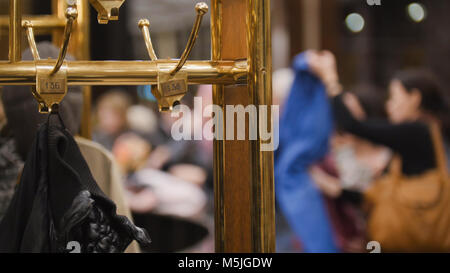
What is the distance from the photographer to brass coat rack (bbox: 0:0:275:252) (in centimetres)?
54

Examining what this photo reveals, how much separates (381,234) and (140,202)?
72 centimetres

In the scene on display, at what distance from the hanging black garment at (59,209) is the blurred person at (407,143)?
116 centimetres

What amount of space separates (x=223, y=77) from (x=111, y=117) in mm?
810

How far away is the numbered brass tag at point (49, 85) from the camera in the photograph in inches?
20.6

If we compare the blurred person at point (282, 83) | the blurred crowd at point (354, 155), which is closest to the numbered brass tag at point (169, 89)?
the blurred crowd at point (354, 155)

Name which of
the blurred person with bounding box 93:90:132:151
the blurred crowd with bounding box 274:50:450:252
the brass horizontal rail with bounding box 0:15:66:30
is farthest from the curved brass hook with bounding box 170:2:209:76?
the blurred crowd with bounding box 274:50:450:252

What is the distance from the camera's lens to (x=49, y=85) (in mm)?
529

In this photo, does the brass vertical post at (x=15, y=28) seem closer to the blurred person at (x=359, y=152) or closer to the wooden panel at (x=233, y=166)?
the wooden panel at (x=233, y=166)

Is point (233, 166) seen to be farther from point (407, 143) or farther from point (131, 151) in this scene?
point (407, 143)

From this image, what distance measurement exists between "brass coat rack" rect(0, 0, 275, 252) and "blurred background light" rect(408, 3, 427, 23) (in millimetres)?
Result: 707

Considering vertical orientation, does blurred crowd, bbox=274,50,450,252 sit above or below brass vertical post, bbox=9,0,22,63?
below

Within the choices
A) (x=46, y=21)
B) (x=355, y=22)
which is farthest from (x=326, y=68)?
(x=46, y=21)

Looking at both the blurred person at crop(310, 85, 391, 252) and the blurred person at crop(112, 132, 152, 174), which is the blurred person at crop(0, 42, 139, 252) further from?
the blurred person at crop(310, 85, 391, 252)

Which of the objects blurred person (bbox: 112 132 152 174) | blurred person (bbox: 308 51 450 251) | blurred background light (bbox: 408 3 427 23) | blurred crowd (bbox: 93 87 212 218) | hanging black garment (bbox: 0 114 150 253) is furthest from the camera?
blurred person (bbox: 308 51 450 251)
